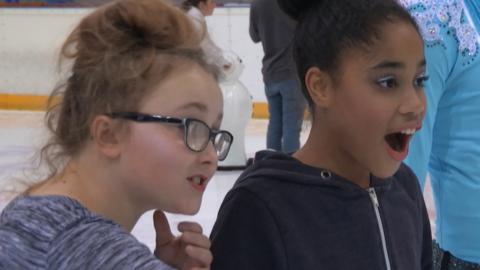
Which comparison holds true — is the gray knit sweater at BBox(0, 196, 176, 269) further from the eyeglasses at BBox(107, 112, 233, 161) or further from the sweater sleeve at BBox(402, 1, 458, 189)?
the sweater sleeve at BBox(402, 1, 458, 189)

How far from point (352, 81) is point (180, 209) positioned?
306 millimetres

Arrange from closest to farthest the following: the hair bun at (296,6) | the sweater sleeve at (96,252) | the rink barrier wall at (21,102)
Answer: the sweater sleeve at (96,252)
the hair bun at (296,6)
the rink barrier wall at (21,102)

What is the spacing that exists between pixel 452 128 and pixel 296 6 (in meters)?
0.38

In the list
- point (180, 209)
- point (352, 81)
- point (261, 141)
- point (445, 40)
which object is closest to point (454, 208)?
point (445, 40)

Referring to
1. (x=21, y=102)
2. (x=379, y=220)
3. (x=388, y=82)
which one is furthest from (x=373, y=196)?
(x=21, y=102)

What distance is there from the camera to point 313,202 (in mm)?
987

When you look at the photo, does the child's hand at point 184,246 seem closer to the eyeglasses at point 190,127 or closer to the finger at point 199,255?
the finger at point 199,255

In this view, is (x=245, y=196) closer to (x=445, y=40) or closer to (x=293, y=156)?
(x=293, y=156)

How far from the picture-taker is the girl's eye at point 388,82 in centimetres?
94

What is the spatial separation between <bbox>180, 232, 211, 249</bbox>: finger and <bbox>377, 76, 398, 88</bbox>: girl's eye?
317mm

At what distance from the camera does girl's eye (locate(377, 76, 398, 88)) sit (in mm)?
942

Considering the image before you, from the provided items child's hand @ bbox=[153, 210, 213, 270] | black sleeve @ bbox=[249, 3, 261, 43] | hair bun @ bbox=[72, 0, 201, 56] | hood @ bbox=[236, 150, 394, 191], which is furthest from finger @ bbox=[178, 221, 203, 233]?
black sleeve @ bbox=[249, 3, 261, 43]

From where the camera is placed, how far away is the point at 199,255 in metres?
0.88

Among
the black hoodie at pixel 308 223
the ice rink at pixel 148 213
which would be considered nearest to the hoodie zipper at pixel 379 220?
the black hoodie at pixel 308 223
